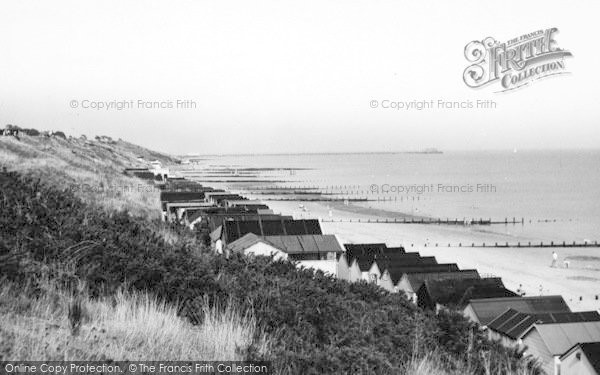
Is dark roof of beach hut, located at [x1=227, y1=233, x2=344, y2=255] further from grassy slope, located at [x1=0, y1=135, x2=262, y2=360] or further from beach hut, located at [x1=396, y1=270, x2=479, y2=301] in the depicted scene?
grassy slope, located at [x1=0, y1=135, x2=262, y2=360]

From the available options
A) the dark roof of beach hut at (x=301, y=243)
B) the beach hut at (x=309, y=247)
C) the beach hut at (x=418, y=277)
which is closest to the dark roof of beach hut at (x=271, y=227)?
the dark roof of beach hut at (x=301, y=243)

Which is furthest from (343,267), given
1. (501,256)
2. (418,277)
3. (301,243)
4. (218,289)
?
(218,289)

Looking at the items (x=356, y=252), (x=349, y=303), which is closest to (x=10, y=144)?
(x=356, y=252)

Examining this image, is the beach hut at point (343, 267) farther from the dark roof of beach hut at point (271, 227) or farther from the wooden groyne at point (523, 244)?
the wooden groyne at point (523, 244)

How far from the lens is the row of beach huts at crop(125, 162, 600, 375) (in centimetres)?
1870

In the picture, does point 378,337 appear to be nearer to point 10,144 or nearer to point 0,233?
point 0,233

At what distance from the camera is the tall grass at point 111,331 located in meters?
4.35

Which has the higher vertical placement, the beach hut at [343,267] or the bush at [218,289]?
the bush at [218,289]

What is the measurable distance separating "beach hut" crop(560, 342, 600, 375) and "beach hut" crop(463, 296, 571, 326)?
4829 mm

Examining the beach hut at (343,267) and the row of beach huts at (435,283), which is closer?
the row of beach huts at (435,283)

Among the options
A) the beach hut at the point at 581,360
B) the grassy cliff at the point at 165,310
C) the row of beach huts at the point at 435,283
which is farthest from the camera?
the row of beach huts at the point at 435,283

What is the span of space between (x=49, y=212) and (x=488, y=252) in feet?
151

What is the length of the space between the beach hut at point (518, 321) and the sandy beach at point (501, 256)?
33.8 ft

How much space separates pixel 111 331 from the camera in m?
5.10
